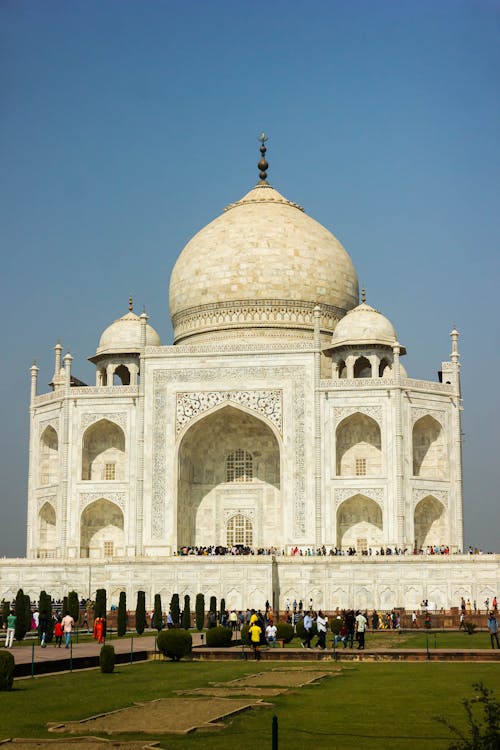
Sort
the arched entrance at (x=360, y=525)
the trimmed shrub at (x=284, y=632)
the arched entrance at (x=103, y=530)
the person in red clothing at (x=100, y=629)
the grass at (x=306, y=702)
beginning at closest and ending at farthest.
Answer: the grass at (x=306, y=702) → the person in red clothing at (x=100, y=629) → the trimmed shrub at (x=284, y=632) → the arched entrance at (x=360, y=525) → the arched entrance at (x=103, y=530)

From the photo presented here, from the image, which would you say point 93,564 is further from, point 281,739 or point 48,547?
point 281,739

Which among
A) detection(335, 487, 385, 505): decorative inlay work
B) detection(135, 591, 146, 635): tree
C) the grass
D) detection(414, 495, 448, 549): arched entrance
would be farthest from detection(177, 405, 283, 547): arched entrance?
the grass

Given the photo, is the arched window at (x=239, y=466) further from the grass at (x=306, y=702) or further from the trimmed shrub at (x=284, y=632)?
the grass at (x=306, y=702)

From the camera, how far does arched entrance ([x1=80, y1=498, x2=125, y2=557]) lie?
125 ft

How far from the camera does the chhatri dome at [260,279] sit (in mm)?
40594

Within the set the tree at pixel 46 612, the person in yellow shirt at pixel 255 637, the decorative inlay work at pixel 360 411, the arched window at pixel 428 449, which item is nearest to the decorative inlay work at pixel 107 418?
the decorative inlay work at pixel 360 411

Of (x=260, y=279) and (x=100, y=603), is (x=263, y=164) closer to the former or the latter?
(x=260, y=279)

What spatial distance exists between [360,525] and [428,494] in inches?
90.1

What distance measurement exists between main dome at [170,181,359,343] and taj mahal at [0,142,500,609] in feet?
0.25

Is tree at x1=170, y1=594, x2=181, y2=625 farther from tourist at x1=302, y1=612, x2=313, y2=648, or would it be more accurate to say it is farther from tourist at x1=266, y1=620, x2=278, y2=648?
tourist at x1=302, y1=612, x2=313, y2=648

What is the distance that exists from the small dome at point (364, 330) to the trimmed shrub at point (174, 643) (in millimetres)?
19884

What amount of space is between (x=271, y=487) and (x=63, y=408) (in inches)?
279

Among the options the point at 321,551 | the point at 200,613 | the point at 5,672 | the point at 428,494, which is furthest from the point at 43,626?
the point at 428,494

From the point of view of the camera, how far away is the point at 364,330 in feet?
126
